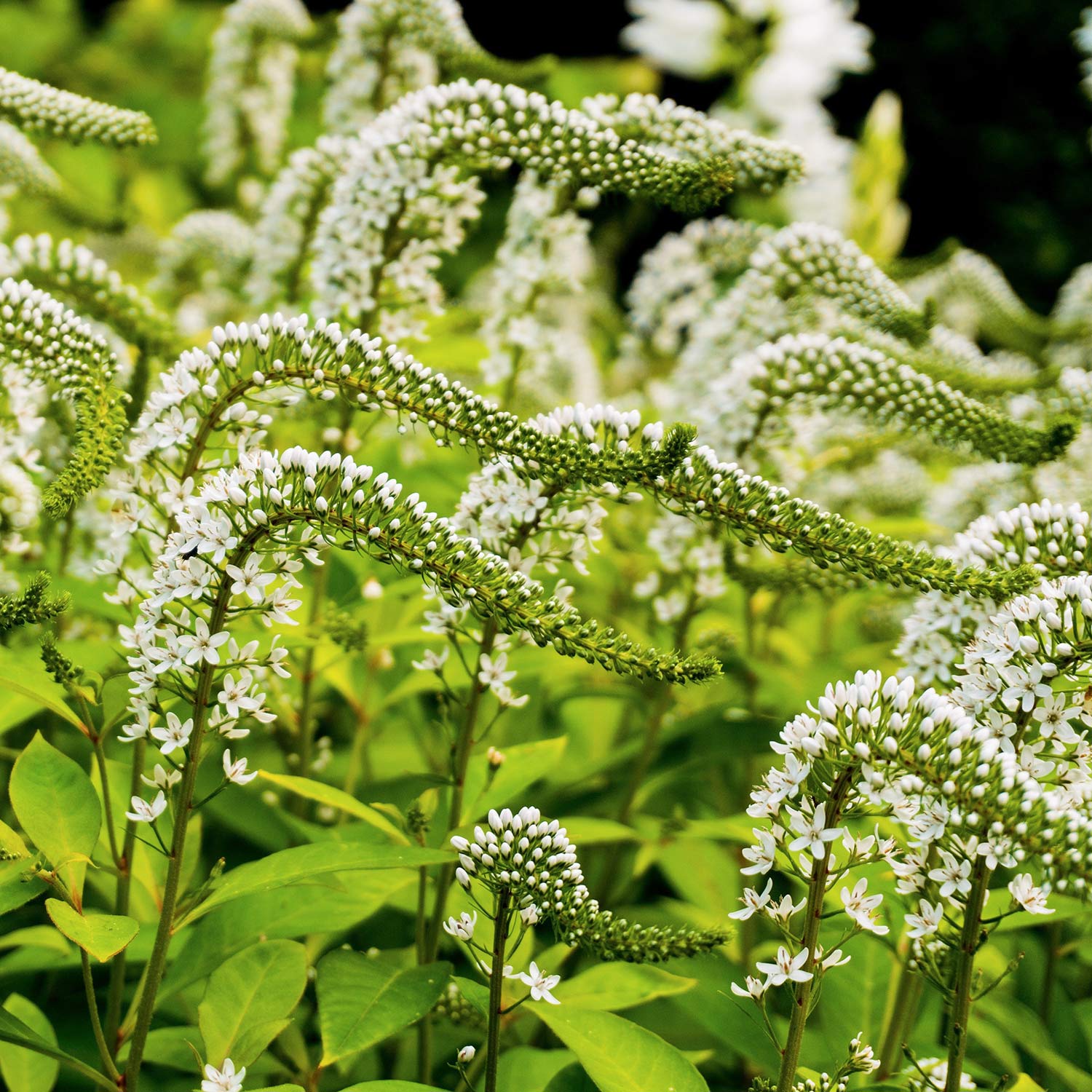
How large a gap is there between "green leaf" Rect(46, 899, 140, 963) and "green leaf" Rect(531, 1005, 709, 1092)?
64cm

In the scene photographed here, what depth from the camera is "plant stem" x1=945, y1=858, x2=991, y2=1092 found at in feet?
5.17

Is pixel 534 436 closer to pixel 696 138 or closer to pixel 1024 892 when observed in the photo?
pixel 1024 892

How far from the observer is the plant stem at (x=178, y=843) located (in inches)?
66.0

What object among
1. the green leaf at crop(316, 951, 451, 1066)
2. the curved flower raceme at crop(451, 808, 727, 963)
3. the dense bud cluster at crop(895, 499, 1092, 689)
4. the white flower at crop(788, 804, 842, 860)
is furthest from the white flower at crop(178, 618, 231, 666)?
the dense bud cluster at crop(895, 499, 1092, 689)

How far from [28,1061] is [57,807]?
466 millimetres

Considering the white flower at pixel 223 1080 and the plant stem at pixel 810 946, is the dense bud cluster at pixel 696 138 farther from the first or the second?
the white flower at pixel 223 1080

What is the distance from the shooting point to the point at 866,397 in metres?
2.38

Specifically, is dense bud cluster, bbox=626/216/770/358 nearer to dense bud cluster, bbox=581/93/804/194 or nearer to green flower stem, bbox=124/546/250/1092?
dense bud cluster, bbox=581/93/804/194

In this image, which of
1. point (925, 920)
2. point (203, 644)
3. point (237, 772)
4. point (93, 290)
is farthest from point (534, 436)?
point (93, 290)

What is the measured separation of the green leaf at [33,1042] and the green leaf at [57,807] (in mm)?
225

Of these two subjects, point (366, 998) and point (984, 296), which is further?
point (984, 296)

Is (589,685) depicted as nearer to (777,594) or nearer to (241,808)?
(777,594)

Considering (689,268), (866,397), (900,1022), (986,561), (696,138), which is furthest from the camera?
(689,268)

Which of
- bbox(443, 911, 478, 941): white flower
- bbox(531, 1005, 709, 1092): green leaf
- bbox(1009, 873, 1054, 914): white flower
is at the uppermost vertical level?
bbox(1009, 873, 1054, 914): white flower
